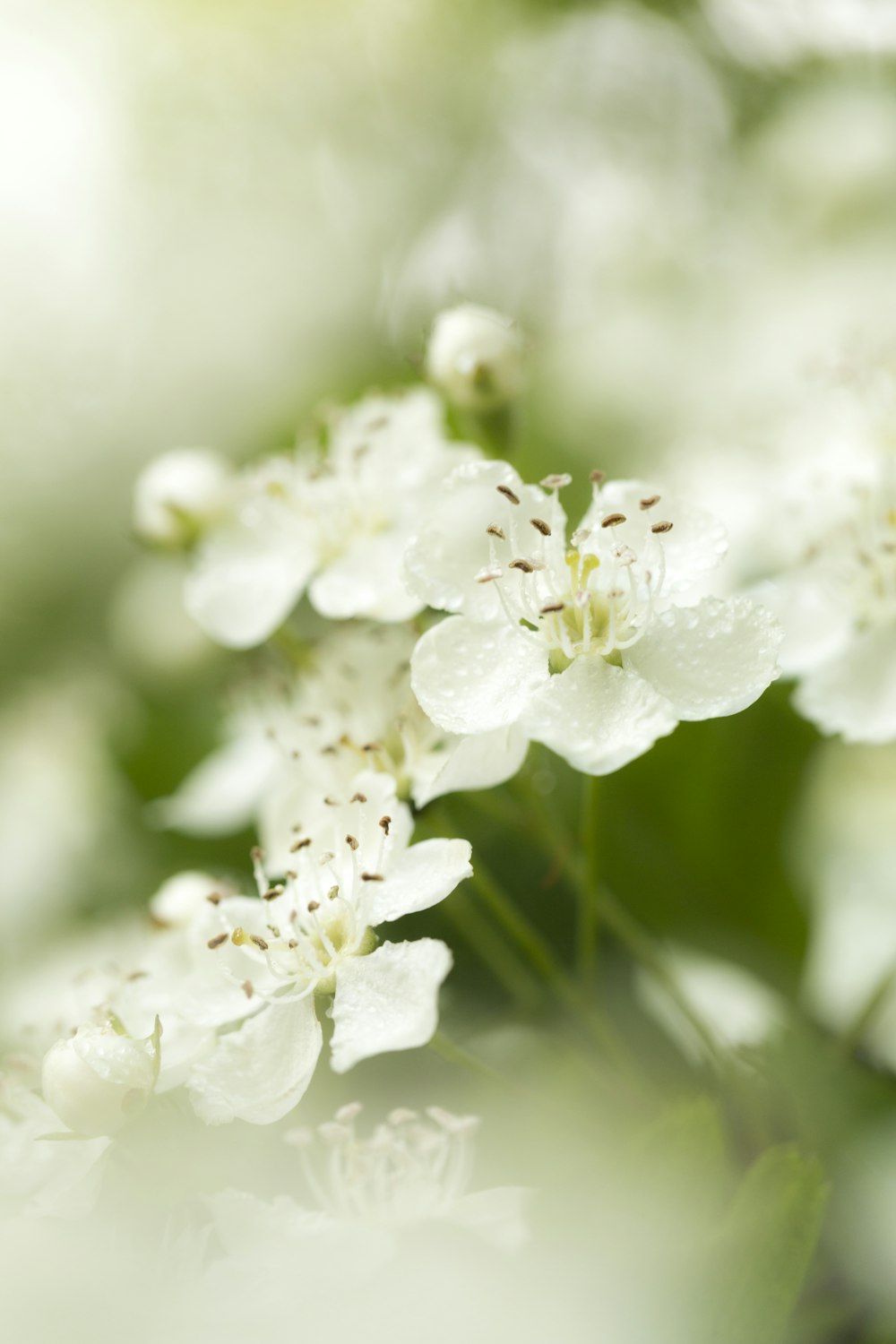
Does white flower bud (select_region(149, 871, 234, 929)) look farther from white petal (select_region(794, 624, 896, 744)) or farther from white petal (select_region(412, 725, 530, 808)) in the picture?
white petal (select_region(794, 624, 896, 744))

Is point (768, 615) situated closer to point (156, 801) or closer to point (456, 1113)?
point (456, 1113)

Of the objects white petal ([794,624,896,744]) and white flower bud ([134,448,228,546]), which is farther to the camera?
white flower bud ([134,448,228,546])

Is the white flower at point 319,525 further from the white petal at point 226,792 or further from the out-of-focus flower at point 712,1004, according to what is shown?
the out-of-focus flower at point 712,1004

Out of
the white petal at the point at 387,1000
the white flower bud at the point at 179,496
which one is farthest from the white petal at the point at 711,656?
the white flower bud at the point at 179,496

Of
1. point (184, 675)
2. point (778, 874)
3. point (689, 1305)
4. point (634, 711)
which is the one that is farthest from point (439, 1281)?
point (184, 675)

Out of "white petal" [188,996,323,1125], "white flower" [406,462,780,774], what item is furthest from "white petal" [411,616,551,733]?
"white petal" [188,996,323,1125]

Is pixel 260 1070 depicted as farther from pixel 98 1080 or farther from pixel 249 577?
pixel 249 577

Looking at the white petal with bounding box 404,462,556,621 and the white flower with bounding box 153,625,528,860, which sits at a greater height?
the white petal with bounding box 404,462,556,621
